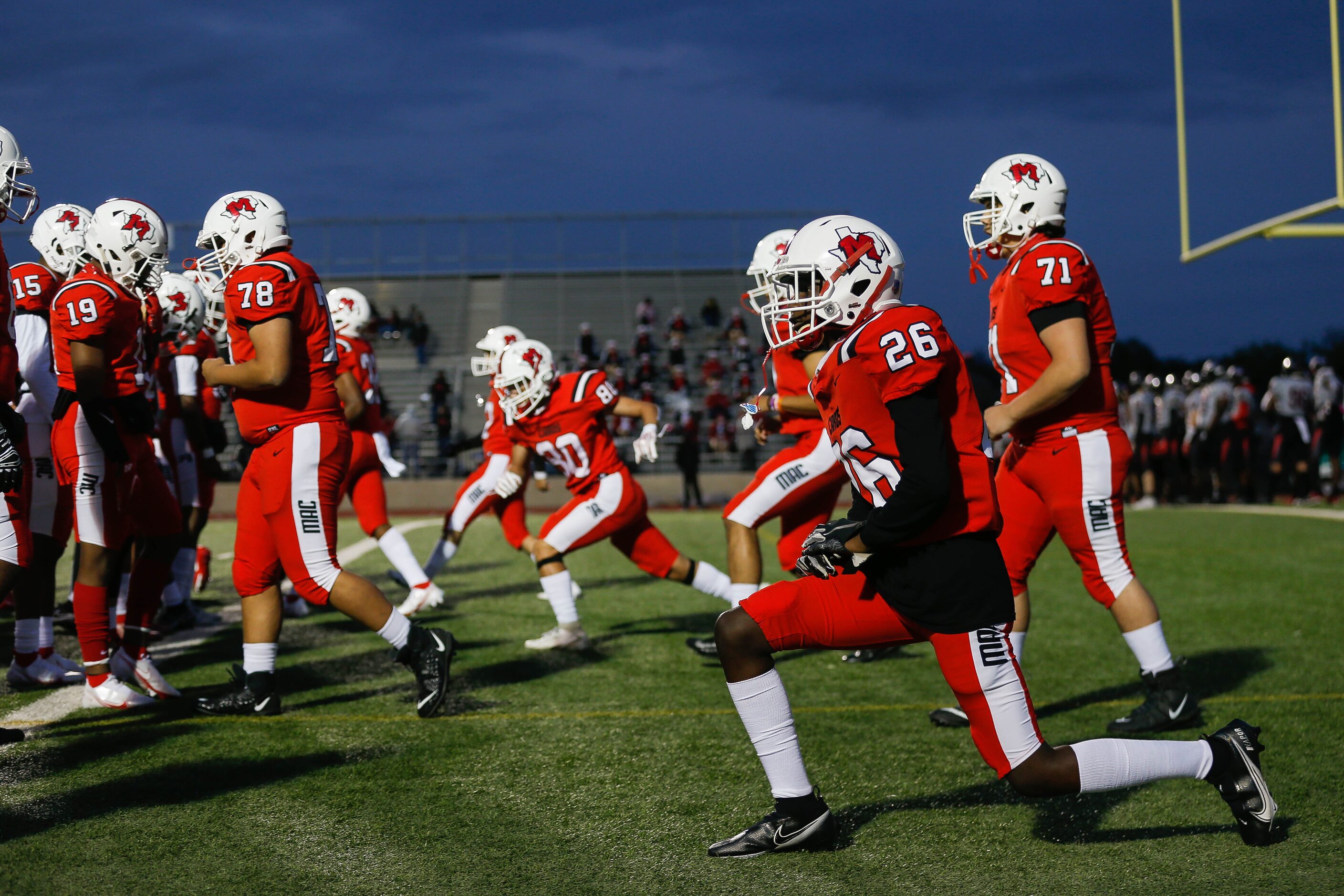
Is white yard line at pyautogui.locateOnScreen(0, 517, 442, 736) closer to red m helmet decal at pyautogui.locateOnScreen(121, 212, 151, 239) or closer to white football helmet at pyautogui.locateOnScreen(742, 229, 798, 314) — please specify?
red m helmet decal at pyautogui.locateOnScreen(121, 212, 151, 239)

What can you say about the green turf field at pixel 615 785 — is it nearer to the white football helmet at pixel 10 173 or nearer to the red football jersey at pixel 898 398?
the red football jersey at pixel 898 398

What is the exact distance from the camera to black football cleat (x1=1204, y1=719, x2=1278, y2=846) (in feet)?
10.3

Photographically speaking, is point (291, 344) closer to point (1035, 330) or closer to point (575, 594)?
point (1035, 330)

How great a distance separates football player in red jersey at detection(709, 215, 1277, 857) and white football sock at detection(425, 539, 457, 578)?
5.10m

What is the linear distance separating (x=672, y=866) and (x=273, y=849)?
1.08 metres

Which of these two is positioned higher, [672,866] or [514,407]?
[514,407]

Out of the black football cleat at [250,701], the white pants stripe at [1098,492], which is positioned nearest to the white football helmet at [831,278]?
the white pants stripe at [1098,492]

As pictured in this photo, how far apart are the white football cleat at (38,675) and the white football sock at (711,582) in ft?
10.1

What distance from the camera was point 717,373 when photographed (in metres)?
28.6

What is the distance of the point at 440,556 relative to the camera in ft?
26.7

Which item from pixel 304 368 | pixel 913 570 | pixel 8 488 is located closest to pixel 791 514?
pixel 304 368

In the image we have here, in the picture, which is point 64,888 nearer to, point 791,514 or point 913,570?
point 913,570

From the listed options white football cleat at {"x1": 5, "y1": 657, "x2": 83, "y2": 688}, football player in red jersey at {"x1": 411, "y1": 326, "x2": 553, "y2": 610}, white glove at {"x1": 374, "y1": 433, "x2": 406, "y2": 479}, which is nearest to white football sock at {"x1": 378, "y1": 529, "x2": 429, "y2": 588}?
football player in red jersey at {"x1": 411, "y1": 326, "x2": 553, "y2": 610}

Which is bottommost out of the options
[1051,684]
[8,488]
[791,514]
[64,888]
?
[1051,684]
